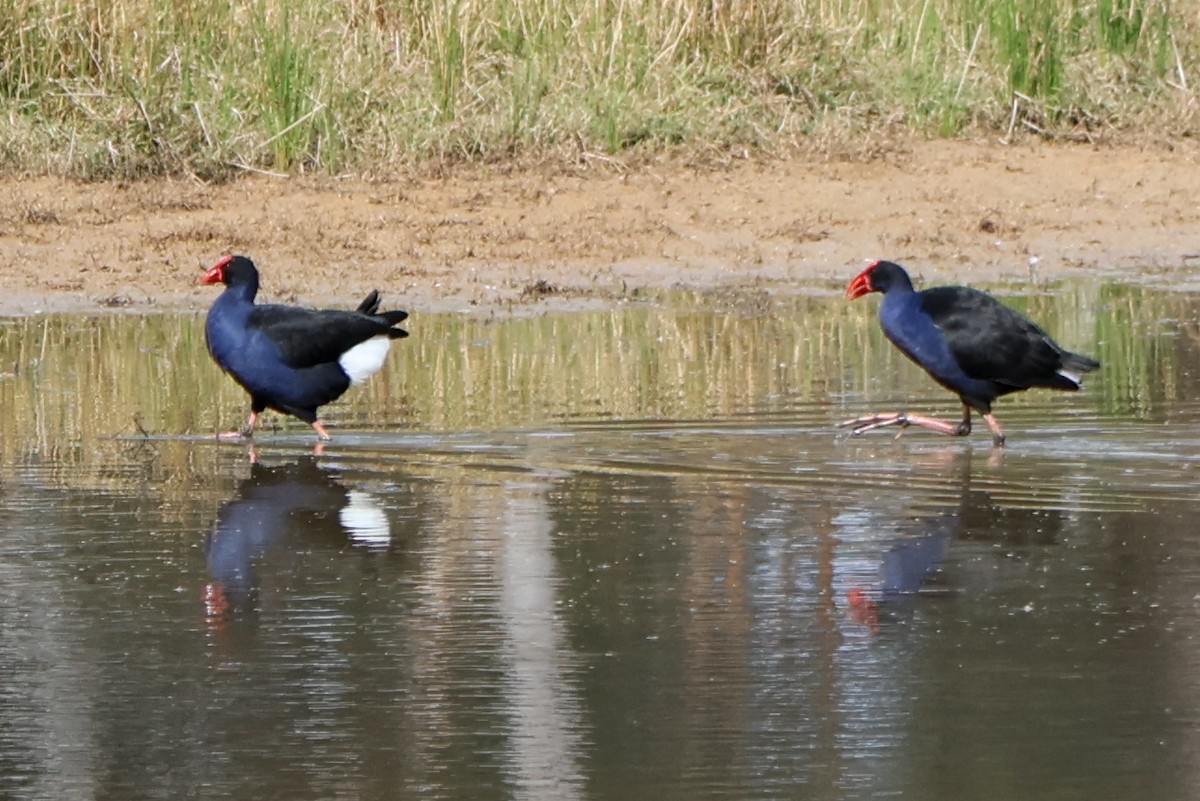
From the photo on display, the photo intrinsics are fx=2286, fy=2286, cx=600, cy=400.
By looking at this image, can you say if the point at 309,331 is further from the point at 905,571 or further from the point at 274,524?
the point at 905,571

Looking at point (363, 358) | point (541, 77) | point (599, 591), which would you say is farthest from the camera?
point (541, 77)

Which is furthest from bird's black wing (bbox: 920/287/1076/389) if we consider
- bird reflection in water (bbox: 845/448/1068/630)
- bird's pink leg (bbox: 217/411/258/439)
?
bird's pink leg (bbox: 217/411/258/439)

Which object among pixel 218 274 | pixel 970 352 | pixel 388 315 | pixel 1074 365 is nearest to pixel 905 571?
pixel 970 352

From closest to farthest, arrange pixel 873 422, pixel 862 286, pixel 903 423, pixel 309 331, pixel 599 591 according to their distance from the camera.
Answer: pixel 599 591
pixel 873 422
pixel 903 423
pixel 309 331
pixel 862 286

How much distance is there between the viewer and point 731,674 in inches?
189

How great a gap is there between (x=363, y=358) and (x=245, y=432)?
517mm

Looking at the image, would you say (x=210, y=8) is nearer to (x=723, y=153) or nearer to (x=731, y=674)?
(x=723, y=153)

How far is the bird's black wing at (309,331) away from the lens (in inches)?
315

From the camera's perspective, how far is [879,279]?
27.9 feet

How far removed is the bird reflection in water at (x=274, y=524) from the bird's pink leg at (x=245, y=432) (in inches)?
19.7

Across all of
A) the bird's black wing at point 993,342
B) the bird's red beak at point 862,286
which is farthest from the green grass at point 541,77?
the bird's black wing at point 993,342

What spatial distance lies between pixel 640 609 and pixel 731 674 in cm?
61

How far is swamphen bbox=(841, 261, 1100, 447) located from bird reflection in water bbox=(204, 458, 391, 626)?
190 cm

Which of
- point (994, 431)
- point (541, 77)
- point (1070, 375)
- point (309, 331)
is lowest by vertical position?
point (994, 431)
